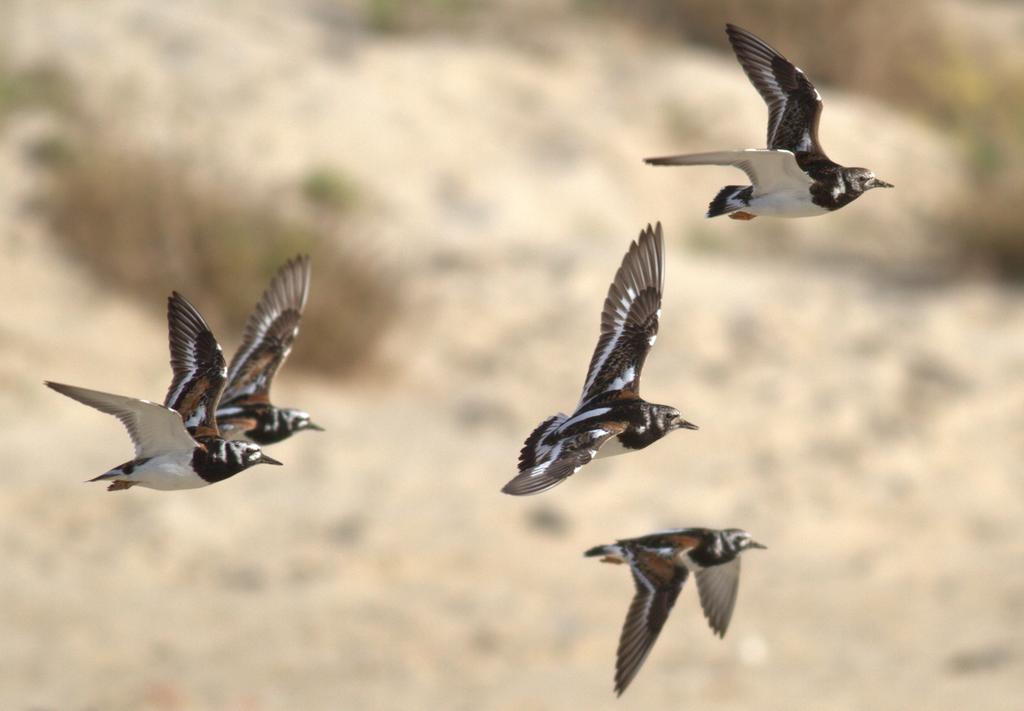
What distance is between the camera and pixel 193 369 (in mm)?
5137

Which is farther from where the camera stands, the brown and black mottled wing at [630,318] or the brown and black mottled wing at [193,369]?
the brown and black mottled wing at [630,318]

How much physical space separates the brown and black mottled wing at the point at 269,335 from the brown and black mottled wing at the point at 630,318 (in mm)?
1081

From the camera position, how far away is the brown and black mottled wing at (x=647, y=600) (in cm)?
524

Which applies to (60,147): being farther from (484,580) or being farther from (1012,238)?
(1012,238)

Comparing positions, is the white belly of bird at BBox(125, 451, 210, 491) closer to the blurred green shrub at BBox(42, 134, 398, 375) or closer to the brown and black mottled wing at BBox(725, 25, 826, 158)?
the brown and black mottled wing at BBox(725, 25, 826, 158)

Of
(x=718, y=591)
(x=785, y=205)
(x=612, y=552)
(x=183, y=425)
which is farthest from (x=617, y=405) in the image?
(x=183, y=425)

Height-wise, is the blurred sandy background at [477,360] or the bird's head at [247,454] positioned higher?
the blurred sandy background at [477,360]

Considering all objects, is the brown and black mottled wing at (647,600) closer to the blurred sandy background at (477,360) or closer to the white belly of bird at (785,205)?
the white belly of bird at (785,205)

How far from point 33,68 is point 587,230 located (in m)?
5.09

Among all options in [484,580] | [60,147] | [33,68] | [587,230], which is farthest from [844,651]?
[33,68]

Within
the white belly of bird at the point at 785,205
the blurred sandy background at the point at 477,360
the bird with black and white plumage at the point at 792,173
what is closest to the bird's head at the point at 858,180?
the bird with black and white plumage at the point at 792,173

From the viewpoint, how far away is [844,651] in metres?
10.8

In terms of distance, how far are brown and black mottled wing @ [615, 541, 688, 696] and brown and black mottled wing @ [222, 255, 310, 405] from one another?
1.35 metres

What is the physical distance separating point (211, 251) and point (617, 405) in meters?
8.06
